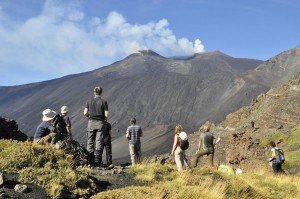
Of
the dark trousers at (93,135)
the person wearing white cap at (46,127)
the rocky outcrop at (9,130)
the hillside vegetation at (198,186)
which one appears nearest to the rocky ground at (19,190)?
the hillside vegetation at (198,186)

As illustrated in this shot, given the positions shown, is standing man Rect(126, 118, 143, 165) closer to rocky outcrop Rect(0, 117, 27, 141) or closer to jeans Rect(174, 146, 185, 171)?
jeans Rect(174, 146, 185, 171)

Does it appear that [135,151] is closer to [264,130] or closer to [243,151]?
[243,151]

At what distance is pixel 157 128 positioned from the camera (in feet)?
404

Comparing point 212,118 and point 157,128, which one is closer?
point 157,128

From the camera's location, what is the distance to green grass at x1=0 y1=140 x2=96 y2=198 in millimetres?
10180

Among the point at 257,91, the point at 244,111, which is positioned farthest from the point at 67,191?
the point at 257,91

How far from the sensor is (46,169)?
10.9 m

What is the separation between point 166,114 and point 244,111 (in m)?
117

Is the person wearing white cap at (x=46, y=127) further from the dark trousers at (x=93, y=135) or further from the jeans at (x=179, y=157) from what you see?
the jeans at (x=179, y=157)

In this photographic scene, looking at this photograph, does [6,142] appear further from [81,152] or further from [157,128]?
[157,128]

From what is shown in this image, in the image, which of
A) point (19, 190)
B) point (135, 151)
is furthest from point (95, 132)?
point (19, 190)

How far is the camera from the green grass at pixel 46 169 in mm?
10180

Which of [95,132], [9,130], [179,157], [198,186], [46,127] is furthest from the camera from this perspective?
[9,130]

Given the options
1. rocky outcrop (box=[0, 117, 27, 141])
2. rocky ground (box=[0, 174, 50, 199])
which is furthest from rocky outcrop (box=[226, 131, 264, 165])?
rocky ground (box=[0, 174, 50, 199])
